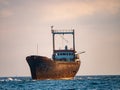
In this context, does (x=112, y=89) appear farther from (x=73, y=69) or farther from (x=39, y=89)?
(x=73, y=69)

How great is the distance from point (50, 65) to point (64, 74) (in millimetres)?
11062

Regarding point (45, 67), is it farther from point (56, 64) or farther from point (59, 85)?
point (59, 85)

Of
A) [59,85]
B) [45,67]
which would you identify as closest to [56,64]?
[45,67]

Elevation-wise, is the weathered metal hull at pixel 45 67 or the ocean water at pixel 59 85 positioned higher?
the weathered metal hull at pixel 45 67

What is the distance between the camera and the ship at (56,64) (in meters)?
98.3

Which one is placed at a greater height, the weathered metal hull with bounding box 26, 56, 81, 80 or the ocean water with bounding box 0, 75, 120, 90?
the weathered metal hull with bounding box 26, 56, 81, 80

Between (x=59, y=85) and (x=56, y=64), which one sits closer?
(x=59, y=85)

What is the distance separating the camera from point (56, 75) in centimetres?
10369

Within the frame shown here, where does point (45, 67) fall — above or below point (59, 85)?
above

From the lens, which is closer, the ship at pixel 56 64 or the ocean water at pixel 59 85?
the ocean water at pixel 59 85

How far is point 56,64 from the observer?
101 metres

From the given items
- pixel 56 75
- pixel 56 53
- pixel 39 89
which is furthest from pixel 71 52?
pixel 39 89

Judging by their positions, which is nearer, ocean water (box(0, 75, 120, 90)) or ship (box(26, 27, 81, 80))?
ocean water (box(0, 75, 120, 90))

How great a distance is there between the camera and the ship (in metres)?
98.3
